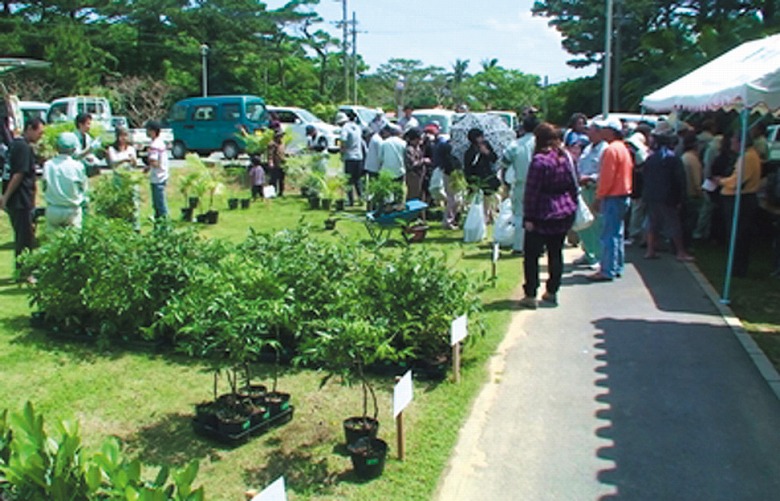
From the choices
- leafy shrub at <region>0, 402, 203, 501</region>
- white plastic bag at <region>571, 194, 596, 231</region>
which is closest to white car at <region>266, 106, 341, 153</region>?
white plastic bag at <region>571, 194, 596, 231</region>

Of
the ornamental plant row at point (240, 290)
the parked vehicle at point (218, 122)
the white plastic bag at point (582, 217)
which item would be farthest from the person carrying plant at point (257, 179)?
the white plastic bag at point (582, 217)

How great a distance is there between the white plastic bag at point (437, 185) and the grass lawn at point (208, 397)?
16.9 feet

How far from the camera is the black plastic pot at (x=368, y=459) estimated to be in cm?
388

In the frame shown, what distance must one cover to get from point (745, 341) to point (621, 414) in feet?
6.61

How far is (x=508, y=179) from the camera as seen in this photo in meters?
9.27

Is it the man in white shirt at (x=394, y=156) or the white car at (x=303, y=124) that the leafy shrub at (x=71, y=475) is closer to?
the man in white shirt at (x=394, y=156)

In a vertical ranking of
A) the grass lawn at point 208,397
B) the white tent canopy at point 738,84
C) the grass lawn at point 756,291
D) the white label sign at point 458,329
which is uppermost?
the white tent canopy at point 738,84

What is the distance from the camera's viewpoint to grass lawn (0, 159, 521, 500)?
3.95 meters

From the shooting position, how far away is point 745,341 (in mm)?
6129

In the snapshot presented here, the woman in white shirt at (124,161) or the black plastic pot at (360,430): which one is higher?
the woman in white shirt at (124,161)

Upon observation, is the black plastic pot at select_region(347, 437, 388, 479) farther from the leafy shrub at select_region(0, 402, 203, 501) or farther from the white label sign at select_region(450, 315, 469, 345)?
the leafy shrub at select_region(0, 402, 203, 501)

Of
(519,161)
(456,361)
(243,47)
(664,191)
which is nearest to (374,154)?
(519,161)

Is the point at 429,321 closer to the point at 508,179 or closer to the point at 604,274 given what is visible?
the point at 604,274

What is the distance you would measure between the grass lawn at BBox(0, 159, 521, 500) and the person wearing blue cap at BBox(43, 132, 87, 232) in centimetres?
113
